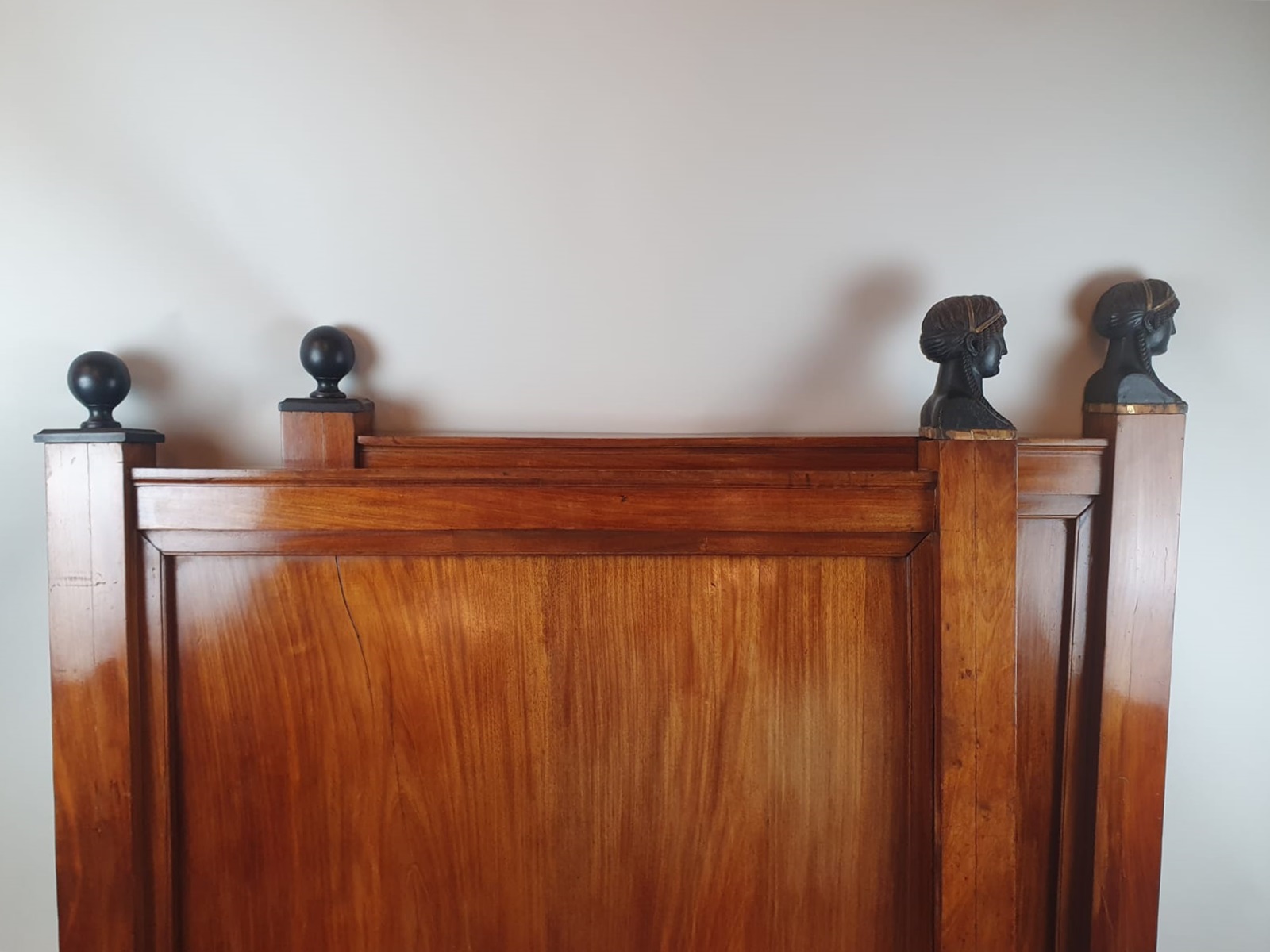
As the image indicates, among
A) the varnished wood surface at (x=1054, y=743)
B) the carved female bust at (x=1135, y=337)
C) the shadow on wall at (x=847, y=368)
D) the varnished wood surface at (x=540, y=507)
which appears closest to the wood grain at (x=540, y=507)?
the varnished wood surface at (x=540, y=507)

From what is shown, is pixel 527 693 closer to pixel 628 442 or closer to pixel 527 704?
pixel 527 704

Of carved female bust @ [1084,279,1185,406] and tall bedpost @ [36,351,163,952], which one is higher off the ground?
carved female bust @ [1084,279,1185,406]

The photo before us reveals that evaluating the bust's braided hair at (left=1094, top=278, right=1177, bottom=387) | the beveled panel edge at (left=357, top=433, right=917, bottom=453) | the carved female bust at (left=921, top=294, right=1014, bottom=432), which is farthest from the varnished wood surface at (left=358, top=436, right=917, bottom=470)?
the bust's braided hair at (left=1094, top=278, right=1177, bottom=387)

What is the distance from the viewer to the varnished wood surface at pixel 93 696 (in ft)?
2.80

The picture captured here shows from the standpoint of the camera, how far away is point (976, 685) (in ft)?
2.77

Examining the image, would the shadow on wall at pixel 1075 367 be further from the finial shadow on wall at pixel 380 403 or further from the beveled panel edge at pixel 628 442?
the finial shadow on wall at pixel 380 403

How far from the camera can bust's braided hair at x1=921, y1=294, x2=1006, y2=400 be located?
86 cm

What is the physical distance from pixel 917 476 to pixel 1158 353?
1.54 ft

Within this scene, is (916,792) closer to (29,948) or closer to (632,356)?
(632,356)

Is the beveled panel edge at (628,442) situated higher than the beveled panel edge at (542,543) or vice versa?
the beveled panel edge at (628,442)

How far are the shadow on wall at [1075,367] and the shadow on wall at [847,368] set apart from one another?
193mm

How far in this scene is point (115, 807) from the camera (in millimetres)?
855

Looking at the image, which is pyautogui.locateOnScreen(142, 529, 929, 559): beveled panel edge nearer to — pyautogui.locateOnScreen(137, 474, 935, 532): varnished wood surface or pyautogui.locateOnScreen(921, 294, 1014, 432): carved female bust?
pyautogui.locateOnScreen(137, 474, 935, 532): varnished wood surface

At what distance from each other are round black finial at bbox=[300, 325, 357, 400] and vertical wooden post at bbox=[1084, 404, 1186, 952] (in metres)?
1.06
